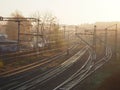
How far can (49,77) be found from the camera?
93.4 ft

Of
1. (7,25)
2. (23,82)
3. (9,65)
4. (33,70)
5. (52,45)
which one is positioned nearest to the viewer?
(23,82)

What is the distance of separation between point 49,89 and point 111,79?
5496mm

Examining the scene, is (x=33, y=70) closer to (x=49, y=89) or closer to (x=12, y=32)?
(x=49, y=89)

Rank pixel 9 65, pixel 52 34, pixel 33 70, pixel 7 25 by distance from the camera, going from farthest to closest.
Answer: pixel 7 25, pixel 52 34, pixel 9 65, pixel 33 70

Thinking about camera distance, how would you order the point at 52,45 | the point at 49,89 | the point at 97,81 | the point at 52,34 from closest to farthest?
the point at 49,89, the point at 97,81, the point at 52,45, the point at 52,34

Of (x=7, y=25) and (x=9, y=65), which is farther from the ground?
(x=7, y=25)

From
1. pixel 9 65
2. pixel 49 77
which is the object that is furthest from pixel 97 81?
pixel 9 65

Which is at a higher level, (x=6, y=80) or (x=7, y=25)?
(x=7, y=25)

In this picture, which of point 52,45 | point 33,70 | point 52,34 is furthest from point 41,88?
point 52,34

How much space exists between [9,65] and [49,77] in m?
8.55

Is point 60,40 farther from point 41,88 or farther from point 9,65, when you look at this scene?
point 41,88

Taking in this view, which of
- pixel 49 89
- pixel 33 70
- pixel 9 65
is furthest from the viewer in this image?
pixel 9 65

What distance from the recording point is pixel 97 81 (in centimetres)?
2747

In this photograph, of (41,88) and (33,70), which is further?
(33,70)
